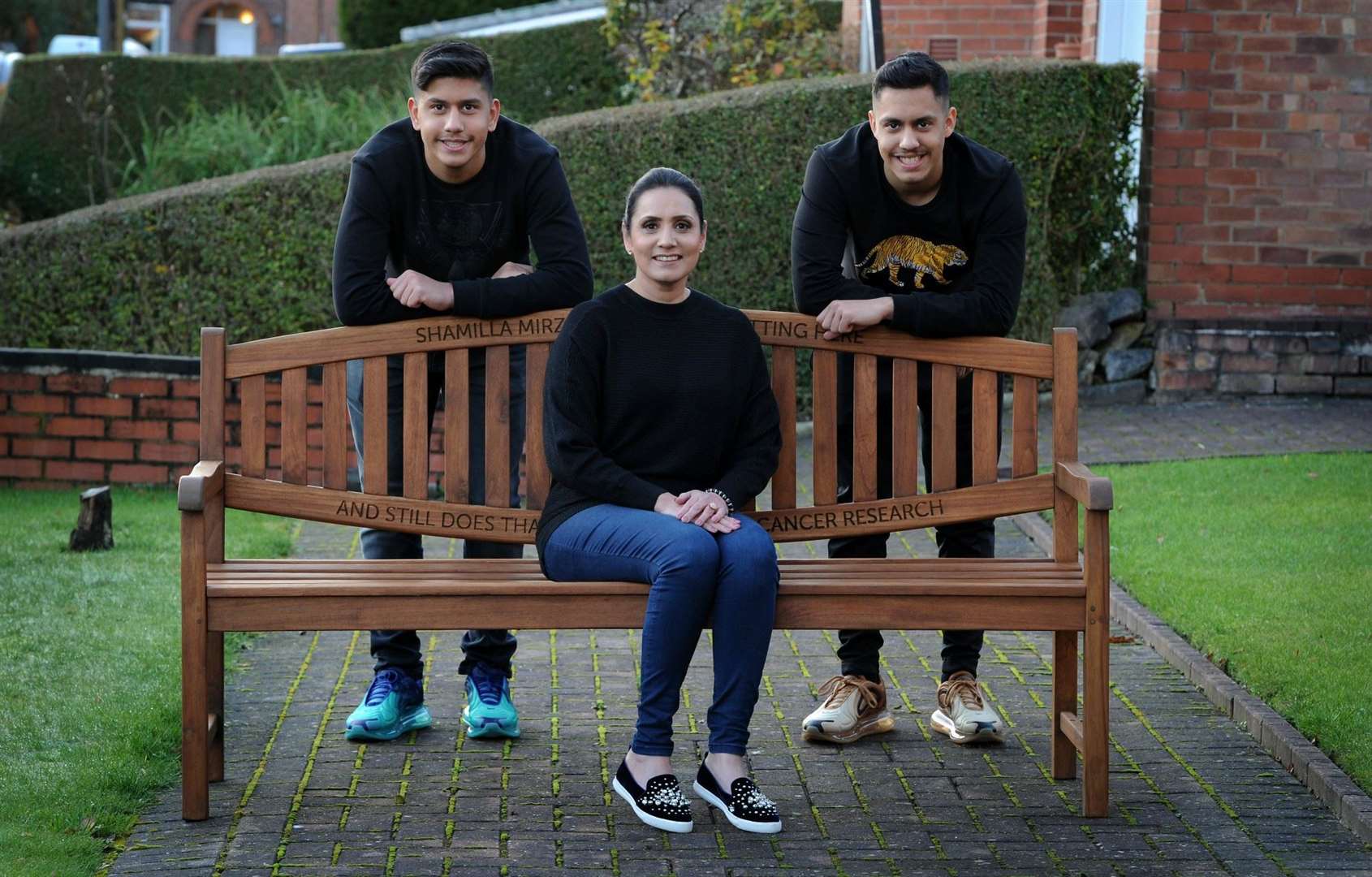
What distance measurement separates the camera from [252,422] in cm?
463

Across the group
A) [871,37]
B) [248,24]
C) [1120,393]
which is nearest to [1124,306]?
[1120,393]

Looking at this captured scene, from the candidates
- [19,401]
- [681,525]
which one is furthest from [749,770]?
[19,401]

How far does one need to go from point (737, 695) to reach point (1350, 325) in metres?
7.30

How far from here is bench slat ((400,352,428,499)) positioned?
471 cm

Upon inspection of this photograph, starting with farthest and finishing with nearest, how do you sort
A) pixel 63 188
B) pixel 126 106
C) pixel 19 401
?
pixel 126 106 < pixel 63 188 < pixel 19 401

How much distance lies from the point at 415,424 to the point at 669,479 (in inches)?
31.7

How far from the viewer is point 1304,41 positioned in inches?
402

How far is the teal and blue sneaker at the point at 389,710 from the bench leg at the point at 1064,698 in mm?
1712

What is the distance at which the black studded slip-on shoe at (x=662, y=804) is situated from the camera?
160 inches

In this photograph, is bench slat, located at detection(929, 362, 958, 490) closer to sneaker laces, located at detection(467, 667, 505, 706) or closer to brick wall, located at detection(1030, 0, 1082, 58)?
sneaker laces, located at detection(467, 667, 505, 706)

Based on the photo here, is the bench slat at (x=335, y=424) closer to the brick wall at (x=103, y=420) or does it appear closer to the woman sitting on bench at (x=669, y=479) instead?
the woman sitting on bench at (x=669, y=479)

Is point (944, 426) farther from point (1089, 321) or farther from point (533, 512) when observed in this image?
point (1089, 321)

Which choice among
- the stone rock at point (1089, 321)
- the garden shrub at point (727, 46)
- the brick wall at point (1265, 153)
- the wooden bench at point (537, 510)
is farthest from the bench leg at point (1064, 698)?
the garden shrub at point (727, 46)

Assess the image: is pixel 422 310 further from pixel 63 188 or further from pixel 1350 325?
pixel 63 188
